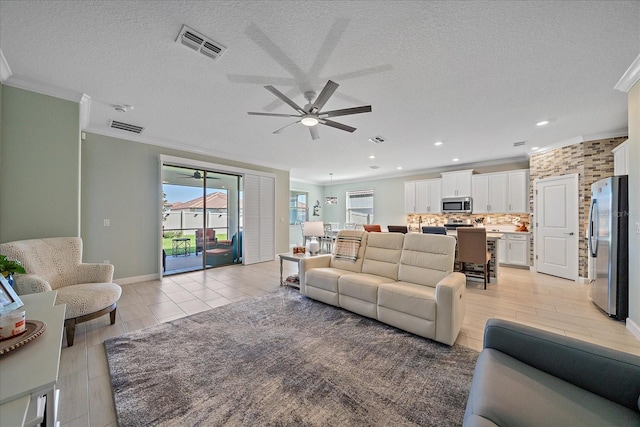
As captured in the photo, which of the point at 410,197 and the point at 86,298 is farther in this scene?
the point at 410,197

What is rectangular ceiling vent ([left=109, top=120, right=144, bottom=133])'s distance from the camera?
12.7 feet

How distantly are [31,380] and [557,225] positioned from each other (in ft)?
23.5

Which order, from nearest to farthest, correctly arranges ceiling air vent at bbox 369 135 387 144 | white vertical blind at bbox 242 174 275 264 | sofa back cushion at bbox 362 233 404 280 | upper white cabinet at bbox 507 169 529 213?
sofa back cushion at bbox 362 233 404 280
ceiling air vent at bbox 369 135 387 144
upper white cabinet at bbox 507 169 529 213
white vertical blind at bbox 242 174 275 264

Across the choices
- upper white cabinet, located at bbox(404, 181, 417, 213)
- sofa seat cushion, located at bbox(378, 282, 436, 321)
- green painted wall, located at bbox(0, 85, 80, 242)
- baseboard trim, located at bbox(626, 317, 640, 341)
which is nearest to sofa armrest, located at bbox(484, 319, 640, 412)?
sofa seat cushion, located at bbox(378, 282, 436, 321)

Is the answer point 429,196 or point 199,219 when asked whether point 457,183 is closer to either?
point 429,196

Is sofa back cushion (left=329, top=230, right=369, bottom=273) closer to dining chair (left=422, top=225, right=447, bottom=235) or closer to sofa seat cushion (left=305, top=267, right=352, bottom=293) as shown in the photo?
sofa seat cushion (left=305, top=267, right=352, bottom=293)

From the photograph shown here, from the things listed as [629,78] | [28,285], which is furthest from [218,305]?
[629,78]

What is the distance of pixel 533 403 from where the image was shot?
3.46 ft

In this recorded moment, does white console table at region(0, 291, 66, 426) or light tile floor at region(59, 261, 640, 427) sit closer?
white console table at region(0, 291, 66, 426)

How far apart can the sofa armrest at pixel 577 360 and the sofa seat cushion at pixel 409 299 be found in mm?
939

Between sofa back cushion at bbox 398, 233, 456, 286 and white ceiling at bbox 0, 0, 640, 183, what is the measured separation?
178 centimetres

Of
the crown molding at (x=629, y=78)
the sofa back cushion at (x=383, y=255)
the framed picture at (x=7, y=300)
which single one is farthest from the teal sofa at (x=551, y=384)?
the crown molding at (x=629, y=78)

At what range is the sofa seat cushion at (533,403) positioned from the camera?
38.4 inches

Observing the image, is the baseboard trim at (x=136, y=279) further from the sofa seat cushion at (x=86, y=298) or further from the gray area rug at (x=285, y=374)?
the gray area rug at (x=285, y=374)
